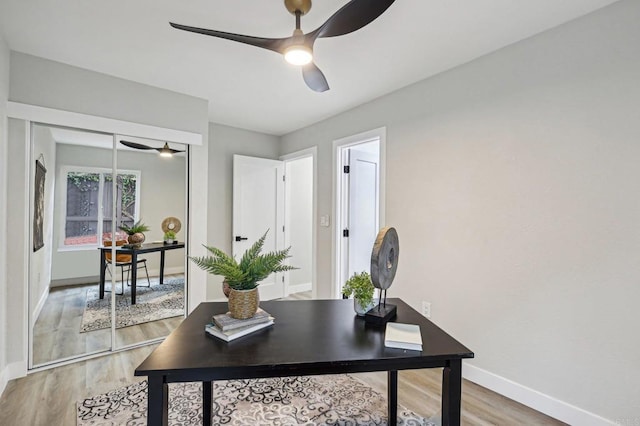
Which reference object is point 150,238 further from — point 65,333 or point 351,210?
point 351,210

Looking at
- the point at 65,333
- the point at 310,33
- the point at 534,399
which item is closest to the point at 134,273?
the point at 65,333

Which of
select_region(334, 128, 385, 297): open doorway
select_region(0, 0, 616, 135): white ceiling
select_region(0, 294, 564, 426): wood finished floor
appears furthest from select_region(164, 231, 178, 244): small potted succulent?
select_region(334, 128, 385, 297): open doorway

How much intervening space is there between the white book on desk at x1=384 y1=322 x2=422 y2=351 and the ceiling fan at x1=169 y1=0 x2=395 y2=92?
1379 millimetres

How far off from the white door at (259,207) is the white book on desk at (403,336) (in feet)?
A: 10.3

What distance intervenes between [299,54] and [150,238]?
2255mm

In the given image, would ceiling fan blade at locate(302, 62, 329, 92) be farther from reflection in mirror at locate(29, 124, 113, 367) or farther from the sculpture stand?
reflection in mirror at locate(29, 124, 113, 367)

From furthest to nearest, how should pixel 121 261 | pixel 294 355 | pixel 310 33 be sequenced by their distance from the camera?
1. pixel 121 261
2. pixel 310 33
3. pixel 294 355

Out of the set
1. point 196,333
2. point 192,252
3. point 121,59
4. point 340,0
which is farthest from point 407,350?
point 121,59

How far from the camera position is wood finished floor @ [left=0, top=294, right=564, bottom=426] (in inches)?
73.2

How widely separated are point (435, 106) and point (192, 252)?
273 centimetres

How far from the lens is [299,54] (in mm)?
1663

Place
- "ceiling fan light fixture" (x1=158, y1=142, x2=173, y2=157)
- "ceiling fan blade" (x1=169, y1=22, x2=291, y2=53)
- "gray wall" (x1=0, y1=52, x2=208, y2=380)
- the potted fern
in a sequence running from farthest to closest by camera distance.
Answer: "ceiling fan light fixture" (x1=158, y1=142, x2=173, y2=157) → "gray wall" (x1=0, y1=52, x2=208, y2=380) → "ceiling fan blade" (x1=169, y1=22, x2=291, y2=53) → the potted fern

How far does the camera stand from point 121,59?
7.86ft

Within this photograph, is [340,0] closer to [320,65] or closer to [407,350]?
[320,65]
